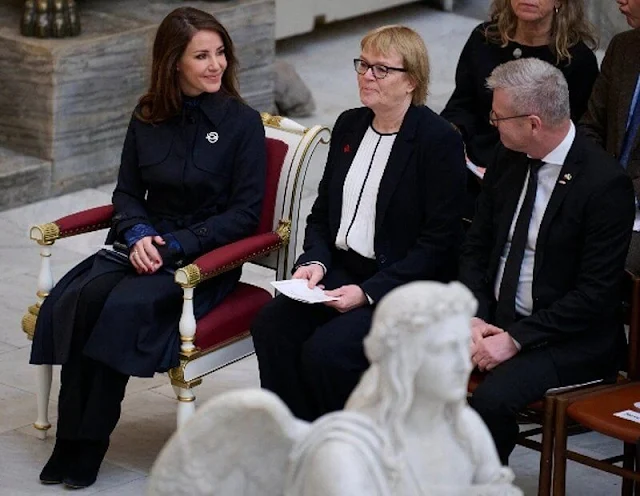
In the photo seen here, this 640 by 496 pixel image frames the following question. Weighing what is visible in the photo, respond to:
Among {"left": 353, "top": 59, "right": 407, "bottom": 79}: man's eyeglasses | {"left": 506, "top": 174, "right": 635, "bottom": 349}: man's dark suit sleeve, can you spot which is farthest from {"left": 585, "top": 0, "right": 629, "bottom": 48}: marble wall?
{"left": 506, "top": 174, "right": 635, "bottom": 349}: man's dark suit sleeve

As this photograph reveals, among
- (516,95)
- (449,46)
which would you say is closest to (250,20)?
(449,46)

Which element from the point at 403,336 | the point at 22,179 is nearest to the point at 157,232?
the point at 403,336

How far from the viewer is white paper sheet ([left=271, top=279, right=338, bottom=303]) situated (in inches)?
211

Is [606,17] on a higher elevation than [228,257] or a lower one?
lower

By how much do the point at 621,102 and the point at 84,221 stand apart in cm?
189

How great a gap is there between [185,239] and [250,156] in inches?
14.4

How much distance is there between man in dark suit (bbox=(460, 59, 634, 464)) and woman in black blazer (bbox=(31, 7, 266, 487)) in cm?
98

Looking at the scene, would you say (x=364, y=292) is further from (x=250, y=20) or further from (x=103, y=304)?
(x=250, y=20)

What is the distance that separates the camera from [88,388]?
→ 221 inches

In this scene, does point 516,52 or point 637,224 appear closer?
point 637,224

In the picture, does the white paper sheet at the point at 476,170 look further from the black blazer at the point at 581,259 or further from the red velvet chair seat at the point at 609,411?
the red velvet chair seat at the point at 609,411

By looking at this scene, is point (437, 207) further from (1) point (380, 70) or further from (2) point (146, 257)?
(2) point (146, 257)

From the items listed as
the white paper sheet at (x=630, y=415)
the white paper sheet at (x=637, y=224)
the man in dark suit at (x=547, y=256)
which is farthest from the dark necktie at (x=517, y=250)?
Result: the white paper sheet at (x=637, y=224)

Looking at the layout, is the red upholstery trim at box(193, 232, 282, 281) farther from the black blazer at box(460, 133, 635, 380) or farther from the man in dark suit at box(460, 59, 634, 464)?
the black blazer at box(460, 133, 635, 380)
